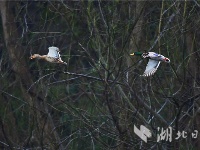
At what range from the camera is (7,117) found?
10.8 metres

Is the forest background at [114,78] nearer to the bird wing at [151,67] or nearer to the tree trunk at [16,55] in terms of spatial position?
the tree trunk at [16,55]

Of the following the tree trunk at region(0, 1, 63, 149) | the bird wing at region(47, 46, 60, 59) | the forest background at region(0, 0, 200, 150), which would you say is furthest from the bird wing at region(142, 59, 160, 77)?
the tree trunk at region(0, 1, 63, 149)

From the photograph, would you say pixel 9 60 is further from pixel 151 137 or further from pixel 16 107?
pixel 151 137

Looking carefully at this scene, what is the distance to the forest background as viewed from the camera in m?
8.17

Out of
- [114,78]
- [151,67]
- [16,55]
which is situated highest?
[151,67]

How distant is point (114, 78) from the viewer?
333 inches

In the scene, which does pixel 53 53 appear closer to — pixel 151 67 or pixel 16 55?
pixel 151 67

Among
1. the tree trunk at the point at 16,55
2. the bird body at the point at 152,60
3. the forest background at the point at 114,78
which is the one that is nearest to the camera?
the bird body at the point at 152,60

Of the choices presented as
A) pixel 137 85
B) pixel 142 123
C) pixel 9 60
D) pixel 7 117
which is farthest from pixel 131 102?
pixel 9 60

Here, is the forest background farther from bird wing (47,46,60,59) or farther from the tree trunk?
bird wing (47,46,60,59)

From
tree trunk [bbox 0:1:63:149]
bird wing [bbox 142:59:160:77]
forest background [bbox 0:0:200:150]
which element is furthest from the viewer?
tree trunk [bbox 0:1:63:149]

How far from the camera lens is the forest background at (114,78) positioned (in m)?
8.17

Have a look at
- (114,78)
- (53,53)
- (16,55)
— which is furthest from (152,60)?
(16,55)

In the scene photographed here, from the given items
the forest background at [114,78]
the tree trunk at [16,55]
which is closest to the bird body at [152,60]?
the forest background at [114,78]
